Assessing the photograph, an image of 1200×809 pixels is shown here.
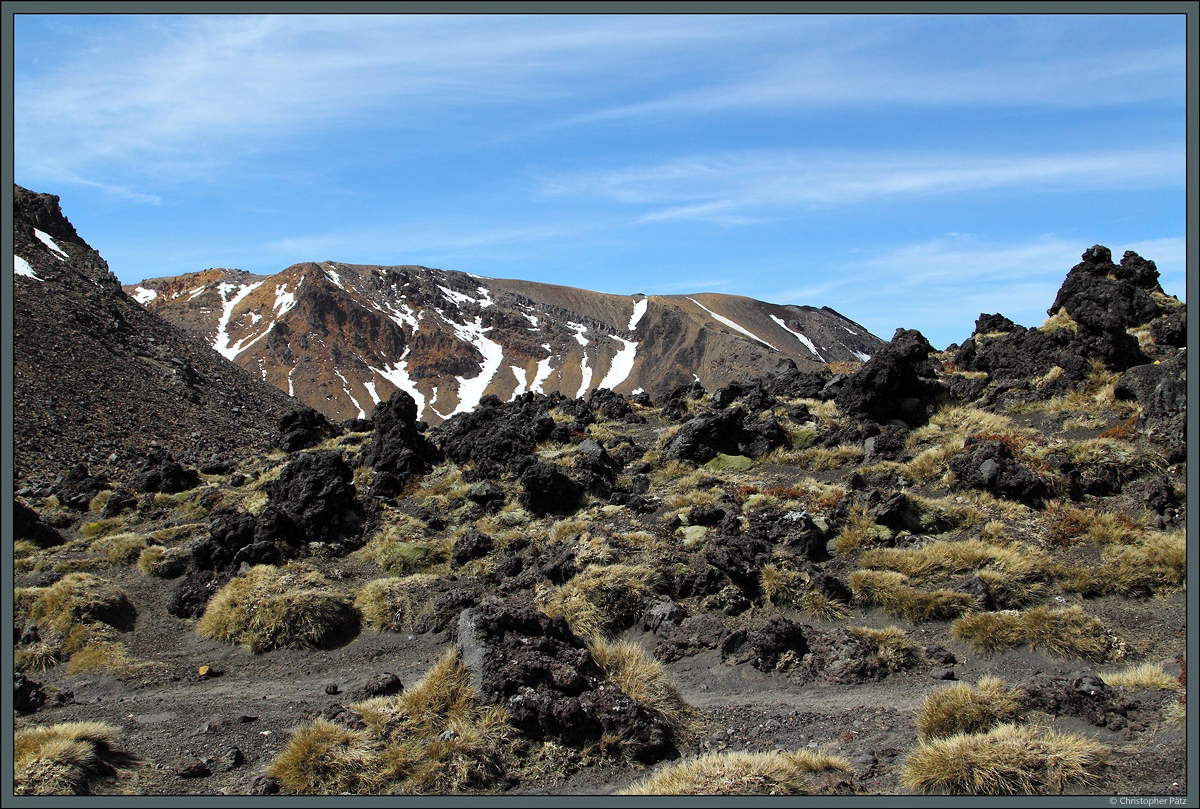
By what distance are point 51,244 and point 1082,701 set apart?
63426 mm

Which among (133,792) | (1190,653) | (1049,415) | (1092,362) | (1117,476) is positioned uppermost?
(1092,362)

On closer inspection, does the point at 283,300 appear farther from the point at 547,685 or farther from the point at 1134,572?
the point at 1134,572

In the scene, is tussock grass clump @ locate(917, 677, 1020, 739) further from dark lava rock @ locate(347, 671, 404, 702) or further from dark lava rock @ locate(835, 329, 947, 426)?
dark lava rock @ locate(835, 329, 947, 426)

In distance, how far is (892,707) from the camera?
870 cm

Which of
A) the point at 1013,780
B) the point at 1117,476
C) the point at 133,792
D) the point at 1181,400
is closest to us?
the point at 1013,780

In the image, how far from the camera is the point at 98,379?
126 ft

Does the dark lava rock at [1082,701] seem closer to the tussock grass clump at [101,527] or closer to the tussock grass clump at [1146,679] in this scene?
the tussock grass clump at [1146,679]

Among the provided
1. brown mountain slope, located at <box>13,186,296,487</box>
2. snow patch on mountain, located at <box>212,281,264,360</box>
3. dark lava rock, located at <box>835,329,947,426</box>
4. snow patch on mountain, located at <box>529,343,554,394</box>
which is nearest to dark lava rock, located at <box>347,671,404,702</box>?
dark lava rock, located at <box>835,329,947,426</box>

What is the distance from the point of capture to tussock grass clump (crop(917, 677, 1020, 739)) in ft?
24.7

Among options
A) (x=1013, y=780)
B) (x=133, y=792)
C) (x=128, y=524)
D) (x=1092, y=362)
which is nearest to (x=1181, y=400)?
(x=1092, y=362)

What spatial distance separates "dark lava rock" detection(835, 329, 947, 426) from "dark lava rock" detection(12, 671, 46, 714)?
722 inches

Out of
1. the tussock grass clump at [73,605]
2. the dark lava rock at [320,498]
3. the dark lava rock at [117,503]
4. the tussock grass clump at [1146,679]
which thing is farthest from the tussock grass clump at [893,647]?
the dark lava rock at [117,503]

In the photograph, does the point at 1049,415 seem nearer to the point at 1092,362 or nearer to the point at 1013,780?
the point at 1092,362

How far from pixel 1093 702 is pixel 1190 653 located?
1467 millimetres
